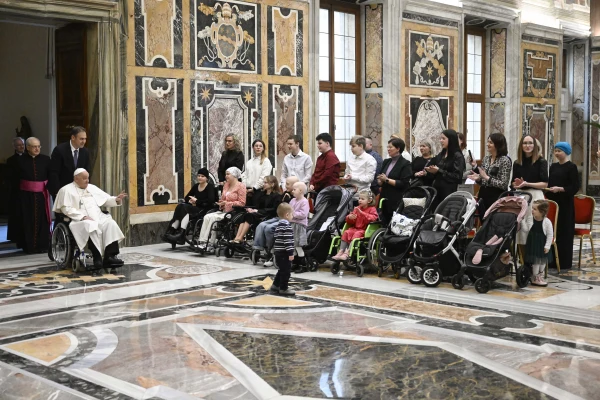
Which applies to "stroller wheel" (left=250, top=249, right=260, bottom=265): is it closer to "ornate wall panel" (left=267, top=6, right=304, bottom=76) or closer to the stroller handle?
the stroller handle

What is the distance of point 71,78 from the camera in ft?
35.4

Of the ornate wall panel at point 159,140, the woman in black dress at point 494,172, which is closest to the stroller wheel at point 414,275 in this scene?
the woman in black dress at point 494,172

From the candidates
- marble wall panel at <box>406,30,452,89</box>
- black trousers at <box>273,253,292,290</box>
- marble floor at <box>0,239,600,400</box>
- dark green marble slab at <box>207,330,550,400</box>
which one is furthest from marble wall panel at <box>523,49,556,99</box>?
dark green marble slab at <box>207,330,550,400</box>

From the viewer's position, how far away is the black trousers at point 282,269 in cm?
722

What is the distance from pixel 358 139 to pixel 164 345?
4.83 metres

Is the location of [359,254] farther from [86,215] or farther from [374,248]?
[86,215]

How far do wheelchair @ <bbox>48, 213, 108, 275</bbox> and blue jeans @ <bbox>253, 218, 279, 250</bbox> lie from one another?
168cm

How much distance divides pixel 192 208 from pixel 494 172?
387 cm

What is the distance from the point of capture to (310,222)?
29.6ft

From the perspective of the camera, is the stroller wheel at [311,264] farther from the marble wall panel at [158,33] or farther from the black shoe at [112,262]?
the marble wall panel at [158,33]

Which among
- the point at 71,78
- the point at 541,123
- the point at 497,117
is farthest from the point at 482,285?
the point at 541,123

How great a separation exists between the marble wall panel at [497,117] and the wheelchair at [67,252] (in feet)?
35.2

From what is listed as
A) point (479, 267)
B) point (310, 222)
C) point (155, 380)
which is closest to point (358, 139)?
point (310, 222)

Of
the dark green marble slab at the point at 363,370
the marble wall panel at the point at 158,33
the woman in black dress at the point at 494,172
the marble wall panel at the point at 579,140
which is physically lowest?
the dark green marble slab at the point at 363,370
